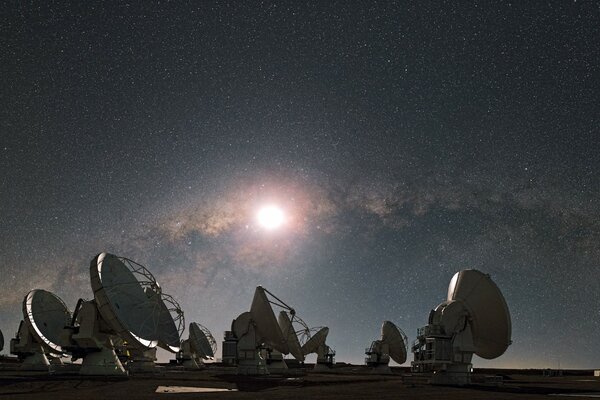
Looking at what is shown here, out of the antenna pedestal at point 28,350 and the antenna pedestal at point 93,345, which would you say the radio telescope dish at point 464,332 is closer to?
the antenna pedestal at point 93,345

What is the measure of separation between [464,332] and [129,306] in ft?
67.4

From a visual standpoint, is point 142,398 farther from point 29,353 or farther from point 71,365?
point 29,353

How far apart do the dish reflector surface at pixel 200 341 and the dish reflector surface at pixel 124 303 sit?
37.5 meters

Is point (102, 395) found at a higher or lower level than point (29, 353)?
lower

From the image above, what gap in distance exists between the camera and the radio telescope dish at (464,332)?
3478 cm

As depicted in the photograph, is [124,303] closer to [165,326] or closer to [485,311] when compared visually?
[165,326]

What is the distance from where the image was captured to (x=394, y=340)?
6819 centimetres

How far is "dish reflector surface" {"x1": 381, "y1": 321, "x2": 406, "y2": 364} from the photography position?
6744cm

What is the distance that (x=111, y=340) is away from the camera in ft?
131

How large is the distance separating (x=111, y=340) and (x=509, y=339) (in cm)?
2507

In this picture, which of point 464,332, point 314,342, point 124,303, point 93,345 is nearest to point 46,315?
point 93,345

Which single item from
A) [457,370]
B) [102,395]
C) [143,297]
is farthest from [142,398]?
[457,370]

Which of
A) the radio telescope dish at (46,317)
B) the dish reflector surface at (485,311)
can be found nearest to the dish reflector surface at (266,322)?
the dish reflector surface at (485,311)

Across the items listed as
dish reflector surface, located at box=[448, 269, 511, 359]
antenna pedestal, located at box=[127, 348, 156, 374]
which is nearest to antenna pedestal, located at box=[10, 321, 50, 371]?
antenna pedestal, located at box=[127, 348, 156, 374]
